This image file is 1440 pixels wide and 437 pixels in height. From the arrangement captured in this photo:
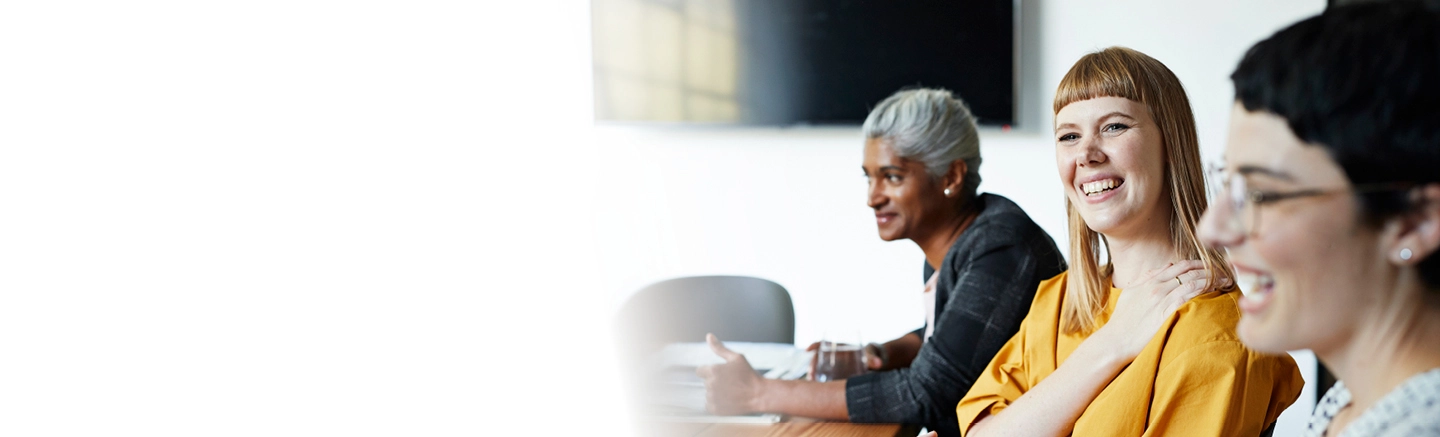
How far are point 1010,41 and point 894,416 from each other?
173cm

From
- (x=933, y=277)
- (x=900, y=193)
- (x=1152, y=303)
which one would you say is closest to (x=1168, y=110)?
(x=1152, y=303)

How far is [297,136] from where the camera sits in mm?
1072

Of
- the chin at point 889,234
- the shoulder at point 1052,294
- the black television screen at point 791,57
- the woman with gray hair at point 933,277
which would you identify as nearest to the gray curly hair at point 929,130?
the woman with gray hair at point 933,277

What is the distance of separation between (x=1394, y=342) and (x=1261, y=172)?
0.46 ft

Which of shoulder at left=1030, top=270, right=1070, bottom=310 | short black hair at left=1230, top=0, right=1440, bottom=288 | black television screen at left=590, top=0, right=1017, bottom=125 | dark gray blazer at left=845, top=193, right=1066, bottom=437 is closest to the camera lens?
short black hair at left=1230, top=0, right=1440, bottom=288

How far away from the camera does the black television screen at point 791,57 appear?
3041 millimetres

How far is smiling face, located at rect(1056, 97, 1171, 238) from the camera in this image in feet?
3.99

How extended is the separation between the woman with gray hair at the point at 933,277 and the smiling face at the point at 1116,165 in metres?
0.41

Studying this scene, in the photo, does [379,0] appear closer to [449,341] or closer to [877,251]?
[449,341]

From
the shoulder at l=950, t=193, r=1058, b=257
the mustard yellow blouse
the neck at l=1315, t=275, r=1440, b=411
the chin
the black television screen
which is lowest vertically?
the mustard yellow blouse

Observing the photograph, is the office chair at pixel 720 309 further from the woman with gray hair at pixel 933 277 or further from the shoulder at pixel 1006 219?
the shoulder at pixel 1006 219

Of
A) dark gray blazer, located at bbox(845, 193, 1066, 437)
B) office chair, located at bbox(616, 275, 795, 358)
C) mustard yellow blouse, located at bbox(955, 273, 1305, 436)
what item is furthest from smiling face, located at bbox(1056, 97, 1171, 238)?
office chair, located at bbox(616, 275, 795, 358)

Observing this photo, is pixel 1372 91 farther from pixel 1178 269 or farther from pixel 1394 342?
pixel 1178 269

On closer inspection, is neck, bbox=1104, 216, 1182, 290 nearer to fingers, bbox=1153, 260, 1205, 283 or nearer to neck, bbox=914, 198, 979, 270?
fingers, bbox=1153, 260, 1205, 283
